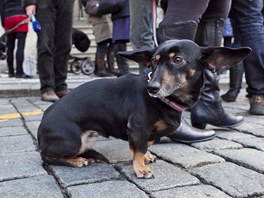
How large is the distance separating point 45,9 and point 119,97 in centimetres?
290

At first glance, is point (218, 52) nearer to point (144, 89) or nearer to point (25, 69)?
point (144, 89)

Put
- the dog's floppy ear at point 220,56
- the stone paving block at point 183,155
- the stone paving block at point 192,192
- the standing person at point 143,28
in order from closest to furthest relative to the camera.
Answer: the stone paving block at point 192,192
the dog's floppy ear at point 220,56
the stone paving block at point 183,155
the standing person at point 143,28

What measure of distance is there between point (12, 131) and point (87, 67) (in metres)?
5.74

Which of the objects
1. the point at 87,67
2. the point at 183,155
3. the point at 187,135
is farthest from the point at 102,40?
the point at 183,155

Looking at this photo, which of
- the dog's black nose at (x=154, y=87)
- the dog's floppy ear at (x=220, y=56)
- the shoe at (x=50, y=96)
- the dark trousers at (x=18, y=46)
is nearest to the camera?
the dog's black nose at (x=154, y=87)

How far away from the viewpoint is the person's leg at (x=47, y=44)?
4.60 m

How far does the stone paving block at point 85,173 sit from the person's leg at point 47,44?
2.74m

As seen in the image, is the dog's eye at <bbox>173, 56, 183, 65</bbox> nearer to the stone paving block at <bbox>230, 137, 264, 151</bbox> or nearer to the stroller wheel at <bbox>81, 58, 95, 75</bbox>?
the stone paving block at <bbox>230, 137, 264, 151</bbox>

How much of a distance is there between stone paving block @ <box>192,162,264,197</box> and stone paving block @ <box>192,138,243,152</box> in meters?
0.37

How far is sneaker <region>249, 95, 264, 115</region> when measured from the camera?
3.65 metres

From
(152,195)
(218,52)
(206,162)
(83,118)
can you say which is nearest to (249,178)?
(206,162)

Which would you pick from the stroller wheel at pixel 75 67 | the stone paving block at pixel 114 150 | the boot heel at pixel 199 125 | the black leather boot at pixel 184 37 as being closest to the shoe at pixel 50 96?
the stone paving block at pixel 114 150

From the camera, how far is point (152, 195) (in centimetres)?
169

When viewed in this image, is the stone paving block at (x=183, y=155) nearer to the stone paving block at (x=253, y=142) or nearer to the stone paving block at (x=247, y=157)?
the stone paving block at (x=247, y=157)
